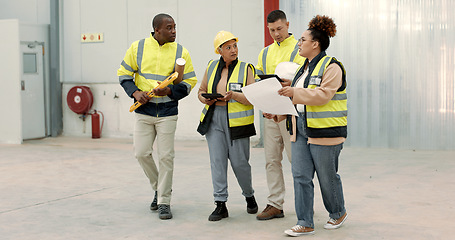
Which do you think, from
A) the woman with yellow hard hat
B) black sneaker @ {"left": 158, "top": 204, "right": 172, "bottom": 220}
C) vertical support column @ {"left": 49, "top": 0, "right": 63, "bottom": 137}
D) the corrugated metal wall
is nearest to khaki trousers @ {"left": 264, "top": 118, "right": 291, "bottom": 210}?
the woman with yellow hard hat

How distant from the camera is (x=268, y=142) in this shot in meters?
5.41

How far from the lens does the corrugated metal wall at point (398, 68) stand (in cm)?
949

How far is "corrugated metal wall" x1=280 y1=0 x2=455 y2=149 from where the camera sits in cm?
949

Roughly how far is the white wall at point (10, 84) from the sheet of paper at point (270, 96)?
300 inches

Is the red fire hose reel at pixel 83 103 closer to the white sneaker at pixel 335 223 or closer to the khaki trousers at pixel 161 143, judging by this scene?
the khaki trousers at pixel 161 143

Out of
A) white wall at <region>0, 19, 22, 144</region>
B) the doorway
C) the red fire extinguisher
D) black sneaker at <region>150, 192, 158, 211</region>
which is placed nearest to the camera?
black sneaker at <region>150, 192, 158, 211</region>

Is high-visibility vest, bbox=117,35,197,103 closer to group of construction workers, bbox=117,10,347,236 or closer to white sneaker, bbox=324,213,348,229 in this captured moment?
group of construction workers, bbox=117,10,347,236

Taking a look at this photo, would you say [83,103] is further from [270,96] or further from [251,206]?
[270,96]

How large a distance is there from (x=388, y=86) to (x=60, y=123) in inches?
259

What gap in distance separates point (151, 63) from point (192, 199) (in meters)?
1.49

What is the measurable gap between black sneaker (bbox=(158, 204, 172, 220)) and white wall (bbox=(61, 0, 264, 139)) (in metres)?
5.46

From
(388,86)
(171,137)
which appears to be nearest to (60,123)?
(388,86)

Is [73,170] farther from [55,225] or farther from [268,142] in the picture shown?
[268,142]

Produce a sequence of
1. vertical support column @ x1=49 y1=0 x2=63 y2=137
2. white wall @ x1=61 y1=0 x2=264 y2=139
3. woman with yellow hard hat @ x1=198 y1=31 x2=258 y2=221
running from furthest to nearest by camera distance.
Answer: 1. vertical support column @ x1=49 y1=0 x2=63 y2=137
2. white wall @ x1=61 y1=0 x2=264 y2=139
3. woman with yellow hard hat @ x1=198 y1=31 x2=258 y2=221
